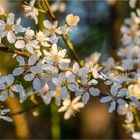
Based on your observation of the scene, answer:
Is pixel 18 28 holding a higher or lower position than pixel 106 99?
higher

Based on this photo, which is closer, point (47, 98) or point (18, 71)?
point (18, 71)

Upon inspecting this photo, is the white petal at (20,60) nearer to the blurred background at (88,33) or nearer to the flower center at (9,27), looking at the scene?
the flower center at (9,27)

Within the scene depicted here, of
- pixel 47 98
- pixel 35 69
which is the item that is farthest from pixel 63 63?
pixel 47 98

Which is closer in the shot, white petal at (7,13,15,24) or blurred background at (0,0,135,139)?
white petal at (7,13,15,24)

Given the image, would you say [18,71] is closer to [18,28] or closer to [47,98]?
[18,28]

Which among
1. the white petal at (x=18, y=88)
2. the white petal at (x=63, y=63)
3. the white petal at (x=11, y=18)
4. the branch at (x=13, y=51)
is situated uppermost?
the white petal at (x=11, y=18)

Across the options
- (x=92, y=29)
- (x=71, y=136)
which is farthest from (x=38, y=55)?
(x=71, y=136)

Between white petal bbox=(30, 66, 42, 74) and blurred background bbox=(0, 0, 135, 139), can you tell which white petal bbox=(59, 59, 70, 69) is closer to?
white petal bbox=(30, 66, 42, 74)

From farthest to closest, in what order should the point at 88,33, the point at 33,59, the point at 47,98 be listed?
the point at 88,33 → the point at 47,98 → the point at 33,59

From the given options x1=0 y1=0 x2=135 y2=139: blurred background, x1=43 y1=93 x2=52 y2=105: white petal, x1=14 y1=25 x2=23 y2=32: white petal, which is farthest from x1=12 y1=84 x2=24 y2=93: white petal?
x1=0 y1=0 x2=135 y2=139: blurred background

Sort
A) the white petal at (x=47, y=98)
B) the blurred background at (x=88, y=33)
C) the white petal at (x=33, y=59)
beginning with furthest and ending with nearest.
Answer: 1. the blurred background at (x=88, y=33)
2. the white petal at (x=47, y=98)
3. the white petal at (x=33, y=59)

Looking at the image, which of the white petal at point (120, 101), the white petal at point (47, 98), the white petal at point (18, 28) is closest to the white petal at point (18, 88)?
the white petal at point (18, 28)

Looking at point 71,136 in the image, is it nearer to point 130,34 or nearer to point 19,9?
point 19,9

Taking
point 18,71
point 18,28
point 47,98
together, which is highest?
point 18,28
